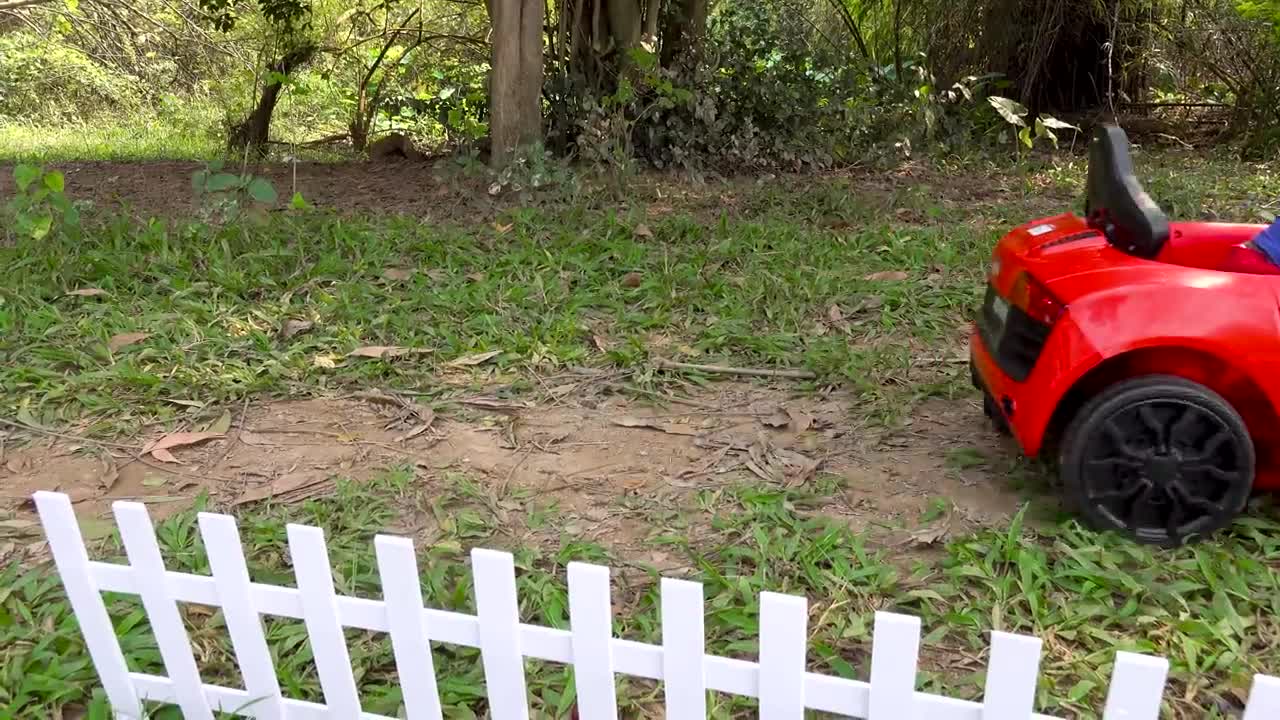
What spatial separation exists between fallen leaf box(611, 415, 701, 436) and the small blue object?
5.75ft

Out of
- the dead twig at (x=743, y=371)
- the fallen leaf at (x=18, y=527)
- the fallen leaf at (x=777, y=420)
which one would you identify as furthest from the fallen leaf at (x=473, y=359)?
the fallen leaf at (x=18, y=527)

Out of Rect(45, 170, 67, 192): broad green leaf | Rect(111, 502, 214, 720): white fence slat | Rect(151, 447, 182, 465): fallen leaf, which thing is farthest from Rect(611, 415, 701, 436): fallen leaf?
Rect(45, 170, 67, 192): broad green leaf

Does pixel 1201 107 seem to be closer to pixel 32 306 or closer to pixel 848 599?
pixel 848 599

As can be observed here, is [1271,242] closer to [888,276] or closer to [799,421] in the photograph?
[799,421]

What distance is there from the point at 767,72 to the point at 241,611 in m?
6.82

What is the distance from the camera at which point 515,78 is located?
6699 mm

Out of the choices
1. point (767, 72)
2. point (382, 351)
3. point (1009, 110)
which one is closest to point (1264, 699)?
point (382, 351)

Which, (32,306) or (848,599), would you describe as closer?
(848,599)

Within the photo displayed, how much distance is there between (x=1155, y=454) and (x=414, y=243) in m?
4.01

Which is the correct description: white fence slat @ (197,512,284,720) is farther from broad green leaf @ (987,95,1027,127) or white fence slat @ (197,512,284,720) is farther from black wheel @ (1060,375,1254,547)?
broad green leaf @ (987,95,1027,127)

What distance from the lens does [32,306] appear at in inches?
173

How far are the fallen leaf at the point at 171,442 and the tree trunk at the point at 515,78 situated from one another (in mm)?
3821

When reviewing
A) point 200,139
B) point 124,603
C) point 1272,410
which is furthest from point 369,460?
point 200,139

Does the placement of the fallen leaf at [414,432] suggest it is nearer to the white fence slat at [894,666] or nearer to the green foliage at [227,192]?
the white fence slat at [894,666]
